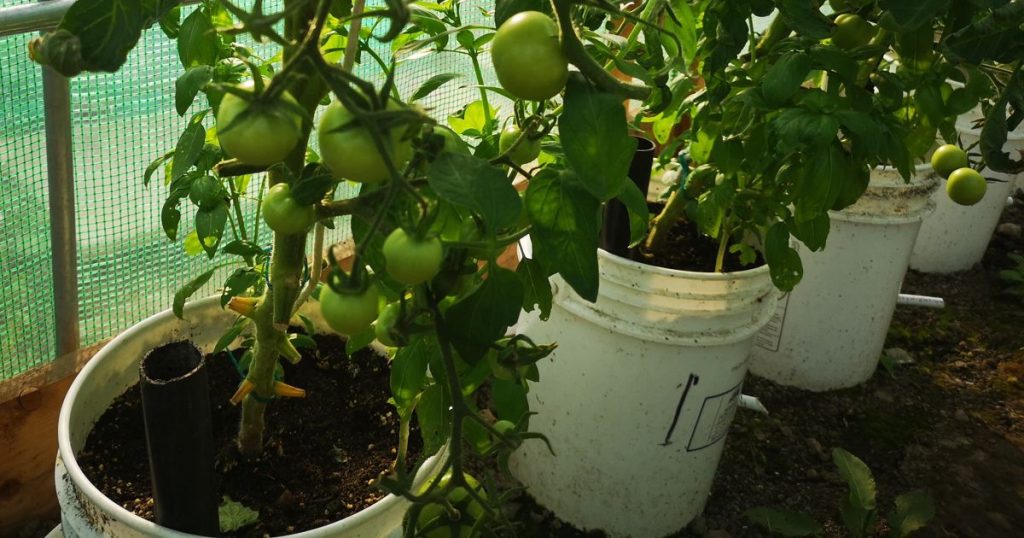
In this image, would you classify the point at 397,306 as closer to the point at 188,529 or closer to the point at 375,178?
the point at 375,178

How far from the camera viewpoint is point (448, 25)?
913 millimetres

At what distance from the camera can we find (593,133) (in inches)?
20.7

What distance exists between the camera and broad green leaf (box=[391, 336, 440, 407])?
794 millimetres

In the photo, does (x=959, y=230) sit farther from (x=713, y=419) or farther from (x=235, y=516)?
(x=235, y=516)

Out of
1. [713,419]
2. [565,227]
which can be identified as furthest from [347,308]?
[713,419]

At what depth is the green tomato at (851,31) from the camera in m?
0.97

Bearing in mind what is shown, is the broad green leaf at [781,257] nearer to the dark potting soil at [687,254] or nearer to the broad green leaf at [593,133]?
the dark potting soil at [687,254]

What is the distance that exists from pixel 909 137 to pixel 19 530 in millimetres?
1397

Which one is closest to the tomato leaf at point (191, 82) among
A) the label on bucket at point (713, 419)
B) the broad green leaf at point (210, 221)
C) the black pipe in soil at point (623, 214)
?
the broad green leaf at point (210, 221)

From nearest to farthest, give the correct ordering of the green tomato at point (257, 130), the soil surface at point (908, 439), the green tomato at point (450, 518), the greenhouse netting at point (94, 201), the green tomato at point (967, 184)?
the green tomato at point (257, 130), the green tomato at point (450, 518), the green tomato at point (967, 184), the greenhouse netting at point (94, 201), the soil surface at point (908, 439)

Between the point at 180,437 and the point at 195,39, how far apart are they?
0.34m

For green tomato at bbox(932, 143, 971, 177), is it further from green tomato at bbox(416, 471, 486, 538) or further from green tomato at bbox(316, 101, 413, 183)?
green tomato at bbox(316, 101, 413, 183)

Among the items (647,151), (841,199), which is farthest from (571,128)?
(647,151)

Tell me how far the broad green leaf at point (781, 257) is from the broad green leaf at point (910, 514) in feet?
1.85
